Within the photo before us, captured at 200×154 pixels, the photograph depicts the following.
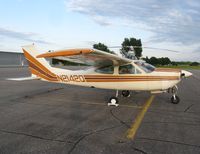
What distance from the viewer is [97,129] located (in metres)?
5.84

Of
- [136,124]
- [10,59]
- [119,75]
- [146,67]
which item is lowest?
[136,124]

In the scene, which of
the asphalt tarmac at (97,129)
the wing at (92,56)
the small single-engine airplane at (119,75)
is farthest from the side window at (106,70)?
the asphalt tarmac at (97,129)

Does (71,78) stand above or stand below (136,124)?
above

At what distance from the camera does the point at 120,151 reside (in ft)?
14.5

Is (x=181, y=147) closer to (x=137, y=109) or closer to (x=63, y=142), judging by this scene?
(x=63, y=142)

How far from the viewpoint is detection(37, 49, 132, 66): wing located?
760cm

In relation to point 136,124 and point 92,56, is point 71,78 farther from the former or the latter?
point 136,124

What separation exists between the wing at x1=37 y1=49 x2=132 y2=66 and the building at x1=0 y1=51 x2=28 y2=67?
59.8 m

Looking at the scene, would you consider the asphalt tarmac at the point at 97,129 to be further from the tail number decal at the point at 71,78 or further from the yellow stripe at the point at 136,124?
the tail number decal at the point at 71,78

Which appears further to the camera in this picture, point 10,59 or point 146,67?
point 10,59

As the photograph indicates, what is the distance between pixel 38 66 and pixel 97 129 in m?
6.49

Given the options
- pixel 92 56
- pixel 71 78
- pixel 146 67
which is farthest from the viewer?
pixel 71 78

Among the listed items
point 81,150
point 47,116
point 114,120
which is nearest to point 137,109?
point 114,120

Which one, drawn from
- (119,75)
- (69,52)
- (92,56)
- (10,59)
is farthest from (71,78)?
(10,59)
